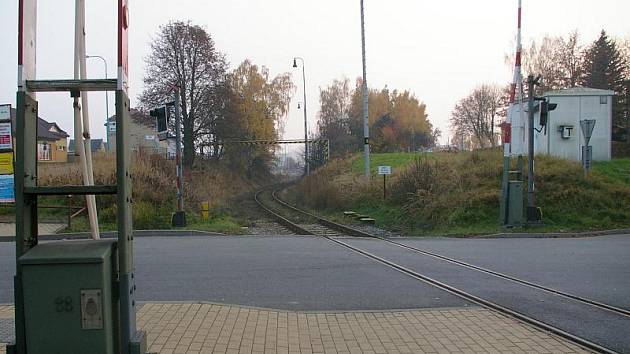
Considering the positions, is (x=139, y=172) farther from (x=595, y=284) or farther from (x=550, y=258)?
(x=595, y=284)

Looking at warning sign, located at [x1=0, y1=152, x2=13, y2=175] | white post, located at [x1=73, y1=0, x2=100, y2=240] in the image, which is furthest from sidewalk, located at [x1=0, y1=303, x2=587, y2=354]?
warning sign, located at [x1=0, y1=152, x2=13, y2=175]

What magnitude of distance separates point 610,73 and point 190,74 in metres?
39.7

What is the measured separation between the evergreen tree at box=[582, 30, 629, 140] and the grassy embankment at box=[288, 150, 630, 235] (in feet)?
87.7

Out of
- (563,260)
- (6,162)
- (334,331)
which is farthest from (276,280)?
(563,260)

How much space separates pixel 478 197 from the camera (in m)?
21.7

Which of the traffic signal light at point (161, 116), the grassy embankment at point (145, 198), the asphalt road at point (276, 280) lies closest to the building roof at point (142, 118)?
the grassy embankment at point (145, 198)

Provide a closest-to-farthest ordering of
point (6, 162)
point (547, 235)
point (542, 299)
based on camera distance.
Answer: point (542, 299)
point (6, 162)
point (547, 235)

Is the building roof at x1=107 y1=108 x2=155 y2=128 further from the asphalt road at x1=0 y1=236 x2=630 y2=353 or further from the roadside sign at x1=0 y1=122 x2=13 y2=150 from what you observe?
the roadside sign at x1=0 y1=122 x2=13 y2=150

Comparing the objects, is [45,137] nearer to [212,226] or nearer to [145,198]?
[145,198]

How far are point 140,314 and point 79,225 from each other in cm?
1579

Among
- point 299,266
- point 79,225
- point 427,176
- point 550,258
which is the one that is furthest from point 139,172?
point 550,258

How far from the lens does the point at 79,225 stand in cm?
2077

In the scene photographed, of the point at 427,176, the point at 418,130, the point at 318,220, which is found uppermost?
the point at 418,130

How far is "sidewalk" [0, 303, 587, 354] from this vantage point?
5.24 meters
